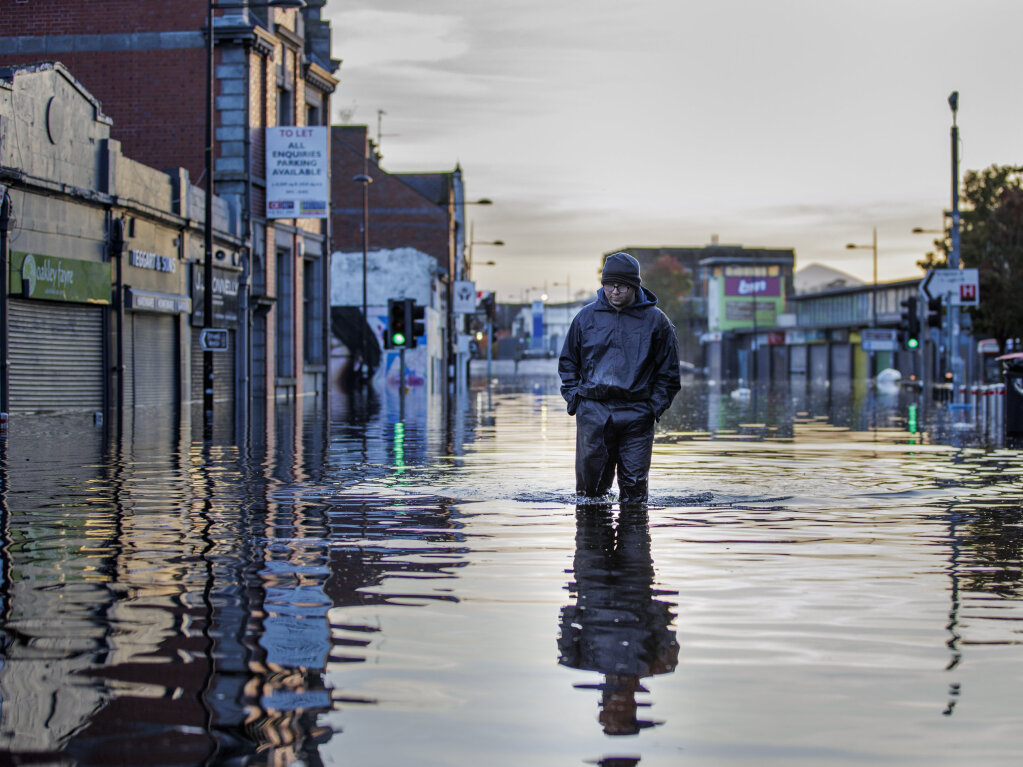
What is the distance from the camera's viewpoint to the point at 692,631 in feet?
19.0

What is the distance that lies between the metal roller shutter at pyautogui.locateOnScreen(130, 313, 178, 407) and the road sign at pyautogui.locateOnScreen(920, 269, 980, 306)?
17088mm

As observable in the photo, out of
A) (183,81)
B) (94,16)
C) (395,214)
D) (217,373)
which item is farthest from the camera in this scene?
(395,214)

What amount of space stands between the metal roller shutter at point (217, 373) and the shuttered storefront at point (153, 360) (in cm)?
160

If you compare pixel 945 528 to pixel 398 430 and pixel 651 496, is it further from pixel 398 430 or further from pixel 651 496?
pixel 398 430

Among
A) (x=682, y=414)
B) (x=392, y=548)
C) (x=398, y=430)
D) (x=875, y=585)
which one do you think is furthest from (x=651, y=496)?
(x=682, y=414)

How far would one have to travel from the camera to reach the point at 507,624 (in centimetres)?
594

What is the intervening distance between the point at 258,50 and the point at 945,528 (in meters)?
34.8

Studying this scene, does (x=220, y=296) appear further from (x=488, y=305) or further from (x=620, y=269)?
(x=488, y=305)

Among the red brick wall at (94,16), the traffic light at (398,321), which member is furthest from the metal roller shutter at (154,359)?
the red brick wall at (94,16)

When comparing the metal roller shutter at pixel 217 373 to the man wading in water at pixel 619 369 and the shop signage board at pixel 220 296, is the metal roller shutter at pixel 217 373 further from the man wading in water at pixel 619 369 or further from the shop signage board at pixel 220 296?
the man wading in water at pixel 619 369

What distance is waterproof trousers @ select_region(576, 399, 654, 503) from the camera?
404 inches

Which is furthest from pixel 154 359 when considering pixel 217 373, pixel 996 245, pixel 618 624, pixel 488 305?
pixel 488 305

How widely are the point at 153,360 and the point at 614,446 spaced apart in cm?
2479

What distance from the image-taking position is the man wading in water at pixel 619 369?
33.6ft
